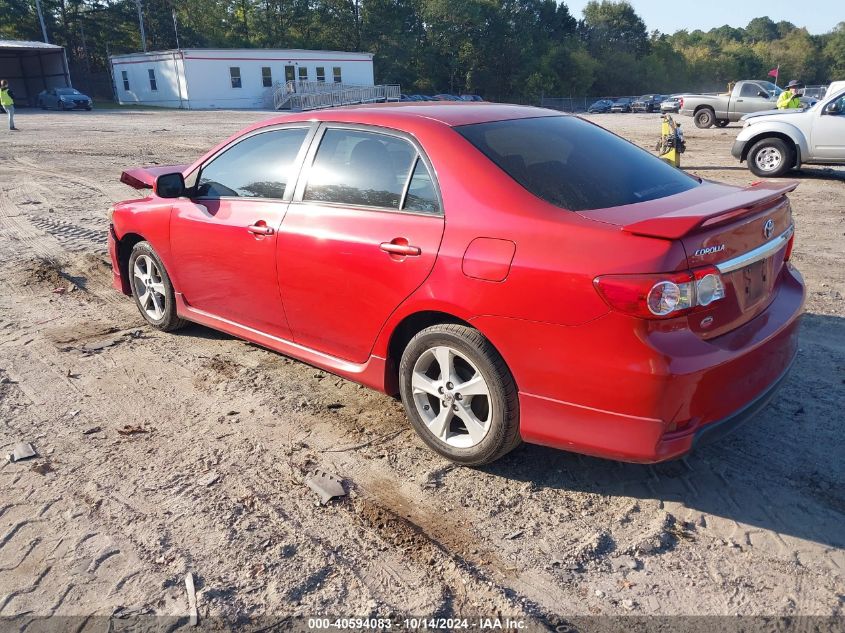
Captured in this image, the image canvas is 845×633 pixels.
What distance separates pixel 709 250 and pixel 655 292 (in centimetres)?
33

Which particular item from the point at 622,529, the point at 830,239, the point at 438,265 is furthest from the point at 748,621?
the point at 830,239

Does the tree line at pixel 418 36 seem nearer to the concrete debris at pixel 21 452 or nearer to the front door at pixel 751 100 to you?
the front door at pixel 751 100

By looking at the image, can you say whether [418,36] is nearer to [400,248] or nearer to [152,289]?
[152,289]

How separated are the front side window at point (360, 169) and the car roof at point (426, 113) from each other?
0.10 m

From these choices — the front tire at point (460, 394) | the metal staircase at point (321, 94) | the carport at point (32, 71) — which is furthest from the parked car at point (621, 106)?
the front tire at point (460, 394)

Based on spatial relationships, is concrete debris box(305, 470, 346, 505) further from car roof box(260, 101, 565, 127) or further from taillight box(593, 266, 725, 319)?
car roof box(260, 101, 565, 127)

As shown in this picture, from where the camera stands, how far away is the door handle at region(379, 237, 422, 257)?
327 centimetres

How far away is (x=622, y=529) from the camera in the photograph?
9.49 ft

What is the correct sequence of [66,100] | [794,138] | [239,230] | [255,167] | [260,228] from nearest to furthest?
[260,228] → [239,230] → [255,167] → [794,138] → [66,100]

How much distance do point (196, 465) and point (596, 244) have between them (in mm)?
2294

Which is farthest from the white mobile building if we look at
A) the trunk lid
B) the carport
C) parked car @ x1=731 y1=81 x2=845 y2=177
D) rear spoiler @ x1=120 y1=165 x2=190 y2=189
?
the trunk lid

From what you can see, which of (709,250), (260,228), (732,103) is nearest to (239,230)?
(260,228)

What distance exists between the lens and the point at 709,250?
2705mm

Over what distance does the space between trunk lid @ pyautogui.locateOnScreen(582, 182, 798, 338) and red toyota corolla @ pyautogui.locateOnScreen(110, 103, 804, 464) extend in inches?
0.5
